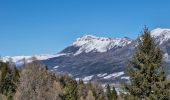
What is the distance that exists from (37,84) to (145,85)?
93.5 meters

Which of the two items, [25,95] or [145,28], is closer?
[145,28]

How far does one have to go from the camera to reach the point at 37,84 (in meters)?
128

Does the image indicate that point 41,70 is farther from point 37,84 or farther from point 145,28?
point 145,28

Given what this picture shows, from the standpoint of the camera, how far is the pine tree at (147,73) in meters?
36.0

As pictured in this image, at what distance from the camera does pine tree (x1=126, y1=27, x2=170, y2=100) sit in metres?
36.0

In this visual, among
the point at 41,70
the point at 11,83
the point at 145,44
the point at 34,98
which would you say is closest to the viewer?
the point at 145,44

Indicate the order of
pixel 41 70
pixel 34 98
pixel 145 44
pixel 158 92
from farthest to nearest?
1. pixel 41 70
2. pixel 34 98
3. pixel 145 44
4. pixel 158 92

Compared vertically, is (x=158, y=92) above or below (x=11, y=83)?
below

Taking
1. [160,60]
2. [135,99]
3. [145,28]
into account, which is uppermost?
[145,28]

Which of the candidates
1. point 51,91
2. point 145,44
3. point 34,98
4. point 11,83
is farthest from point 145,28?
point 11,83

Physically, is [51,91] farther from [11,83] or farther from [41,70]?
[11,83]

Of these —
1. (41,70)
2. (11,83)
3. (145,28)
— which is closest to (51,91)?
(41,70)

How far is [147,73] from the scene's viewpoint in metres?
37.0

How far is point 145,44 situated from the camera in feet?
128
